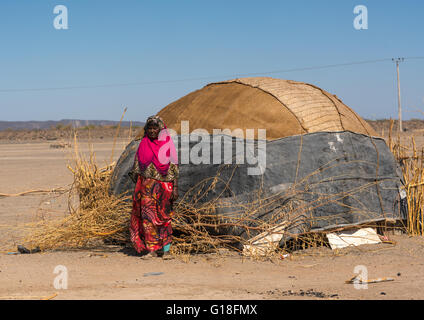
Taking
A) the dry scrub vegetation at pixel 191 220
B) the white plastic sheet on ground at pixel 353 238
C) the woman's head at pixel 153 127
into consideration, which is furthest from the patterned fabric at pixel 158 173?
the white plastic sheet on ground at pixel 353 238

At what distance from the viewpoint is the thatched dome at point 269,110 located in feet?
20.9

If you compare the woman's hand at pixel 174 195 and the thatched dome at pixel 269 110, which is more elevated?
the thatched dome at pixel 269 110

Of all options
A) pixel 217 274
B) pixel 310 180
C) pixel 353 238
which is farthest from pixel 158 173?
pixel 353 238

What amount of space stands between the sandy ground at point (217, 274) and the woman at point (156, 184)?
0.30 metres

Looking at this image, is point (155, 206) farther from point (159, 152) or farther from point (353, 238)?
point (353, 238)

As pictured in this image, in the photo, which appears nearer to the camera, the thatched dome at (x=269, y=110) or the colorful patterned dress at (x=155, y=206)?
the colorful patterned dress at (x=155, y=206)

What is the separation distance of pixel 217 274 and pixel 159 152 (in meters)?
1.49

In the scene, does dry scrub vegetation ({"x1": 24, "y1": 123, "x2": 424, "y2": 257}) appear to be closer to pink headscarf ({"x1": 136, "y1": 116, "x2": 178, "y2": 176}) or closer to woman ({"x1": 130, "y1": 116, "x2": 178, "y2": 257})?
woman ({"x1": 130, "y1": 116, "x2": 178, "y2": 257})

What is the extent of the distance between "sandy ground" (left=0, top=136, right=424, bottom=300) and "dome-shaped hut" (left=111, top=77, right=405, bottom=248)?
0.46 m

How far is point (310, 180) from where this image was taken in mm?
6109

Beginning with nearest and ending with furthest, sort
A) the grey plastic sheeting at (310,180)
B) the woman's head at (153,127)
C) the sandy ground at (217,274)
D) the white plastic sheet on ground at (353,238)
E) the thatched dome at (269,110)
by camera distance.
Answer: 1. the sandy ground at (217,274)
2. the woman's head at (153,127)
3. the grey plastic sheeting at (310,180)
4. the white plastic sheet on ground at (353,238)
5. the thatched dome at (269,110)

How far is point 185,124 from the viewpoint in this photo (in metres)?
6.77

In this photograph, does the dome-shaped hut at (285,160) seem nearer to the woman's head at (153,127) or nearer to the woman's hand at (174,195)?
the woman's hand at (174,195)
